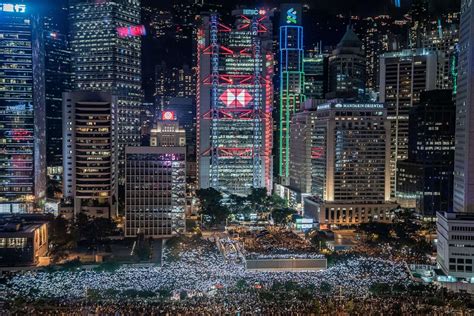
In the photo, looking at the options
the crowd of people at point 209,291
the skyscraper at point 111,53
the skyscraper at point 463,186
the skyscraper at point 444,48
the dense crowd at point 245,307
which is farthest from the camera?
the skyscraper at point 111,53

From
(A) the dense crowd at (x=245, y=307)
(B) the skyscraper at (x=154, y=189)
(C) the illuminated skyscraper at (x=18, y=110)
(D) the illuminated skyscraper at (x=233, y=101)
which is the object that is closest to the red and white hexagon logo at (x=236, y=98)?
(D) the illuminated skyscraper at (x=233, y=101)

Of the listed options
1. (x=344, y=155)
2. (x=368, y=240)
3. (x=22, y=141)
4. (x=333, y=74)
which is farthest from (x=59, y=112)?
(x=368, y=240)

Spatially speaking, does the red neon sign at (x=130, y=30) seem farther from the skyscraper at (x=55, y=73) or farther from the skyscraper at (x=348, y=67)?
the skyscraper at (x=348, y=67)

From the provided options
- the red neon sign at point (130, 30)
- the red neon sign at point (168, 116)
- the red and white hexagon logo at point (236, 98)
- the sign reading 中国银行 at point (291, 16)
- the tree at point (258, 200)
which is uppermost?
the sign reading 中国银行 at point (291, 16)

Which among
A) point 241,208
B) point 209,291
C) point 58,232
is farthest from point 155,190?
point 209,291

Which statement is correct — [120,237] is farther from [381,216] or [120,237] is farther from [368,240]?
[381,216]

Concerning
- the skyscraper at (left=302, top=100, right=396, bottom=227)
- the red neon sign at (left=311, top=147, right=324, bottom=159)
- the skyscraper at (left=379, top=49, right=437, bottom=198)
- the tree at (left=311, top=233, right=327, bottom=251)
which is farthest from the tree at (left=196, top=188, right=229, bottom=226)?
the skyscraper at (left=379, top=49, right=437, bottom=198)
